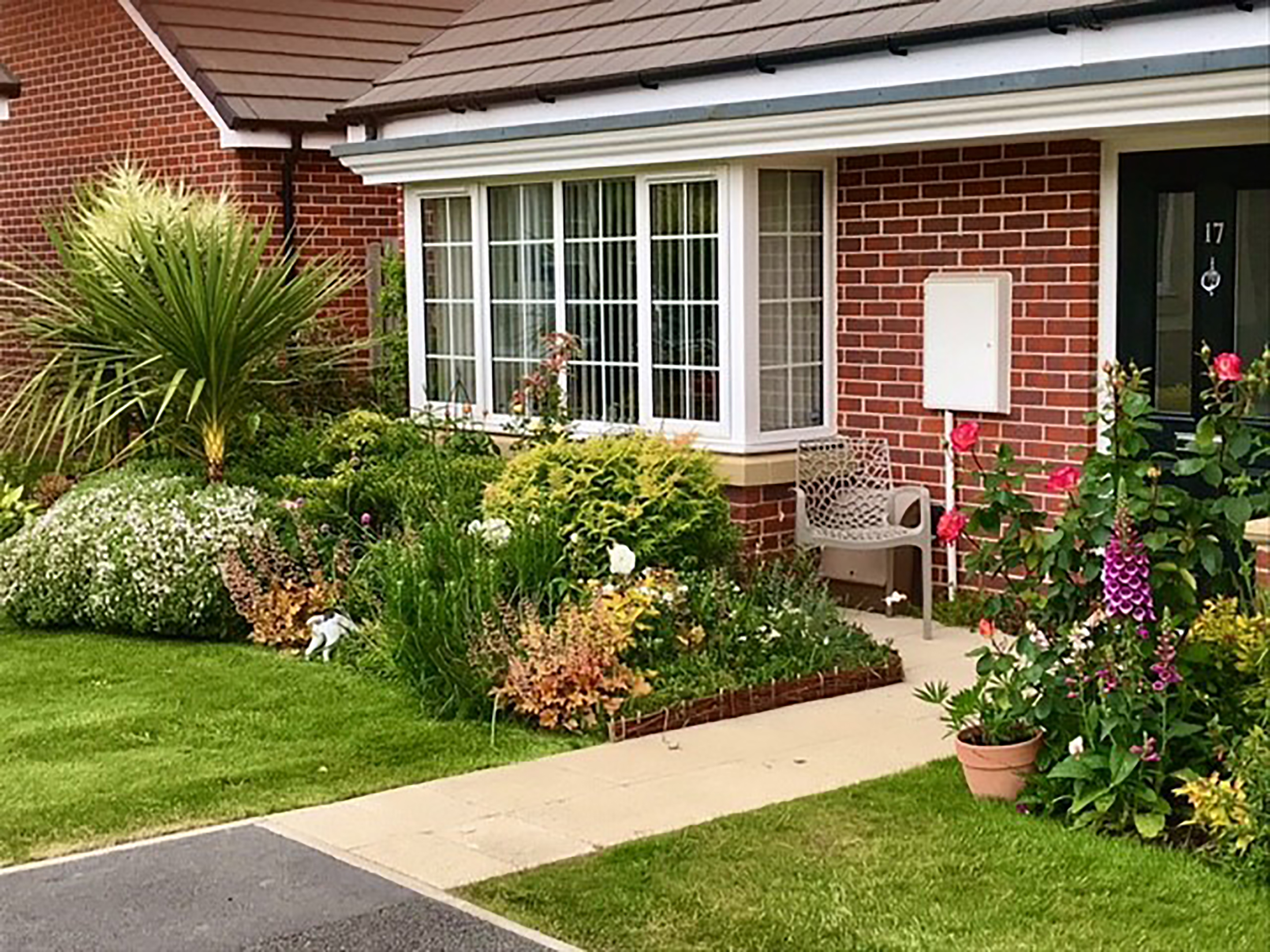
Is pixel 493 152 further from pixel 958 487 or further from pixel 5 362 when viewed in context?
pixel 5 362

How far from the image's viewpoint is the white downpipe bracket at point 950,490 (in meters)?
10.6

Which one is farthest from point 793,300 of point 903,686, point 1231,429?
point 1231,429

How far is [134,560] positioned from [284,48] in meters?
6.25

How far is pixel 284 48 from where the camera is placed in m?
15.2

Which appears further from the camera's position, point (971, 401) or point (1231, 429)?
point (971, 401)

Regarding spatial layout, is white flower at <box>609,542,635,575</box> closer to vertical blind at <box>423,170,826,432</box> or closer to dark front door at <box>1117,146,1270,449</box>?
vertical blind at <box>423,170,826,432</box>

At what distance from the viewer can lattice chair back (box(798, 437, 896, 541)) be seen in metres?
10.7

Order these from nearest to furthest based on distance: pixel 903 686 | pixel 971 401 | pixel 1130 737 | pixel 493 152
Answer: pixel 1130 737 → pixel 903 686 → pixel 971 401 → pixel 493 152

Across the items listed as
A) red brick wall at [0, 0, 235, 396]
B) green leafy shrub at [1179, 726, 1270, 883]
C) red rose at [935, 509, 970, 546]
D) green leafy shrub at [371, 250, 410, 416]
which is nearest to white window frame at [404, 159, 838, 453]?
green leafy shrub at [371, 250, 410, 416]

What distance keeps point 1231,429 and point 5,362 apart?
1328 centimetres

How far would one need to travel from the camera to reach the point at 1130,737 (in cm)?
638

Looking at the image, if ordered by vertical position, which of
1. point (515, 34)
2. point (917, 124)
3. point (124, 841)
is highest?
point (515, 34)

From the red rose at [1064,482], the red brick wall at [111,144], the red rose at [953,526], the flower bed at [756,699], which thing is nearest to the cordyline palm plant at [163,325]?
the red brick wall at [111,144]

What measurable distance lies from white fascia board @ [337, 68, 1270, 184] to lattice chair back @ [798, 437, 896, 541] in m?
1.83
